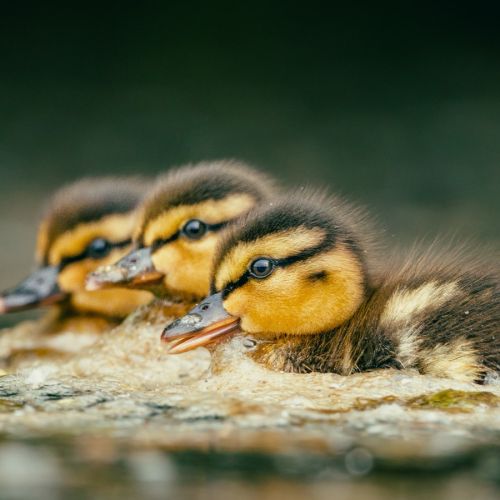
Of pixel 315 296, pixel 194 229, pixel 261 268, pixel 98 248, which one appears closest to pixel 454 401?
pixel 315 296

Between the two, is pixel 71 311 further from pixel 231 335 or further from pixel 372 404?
pixel 372 404

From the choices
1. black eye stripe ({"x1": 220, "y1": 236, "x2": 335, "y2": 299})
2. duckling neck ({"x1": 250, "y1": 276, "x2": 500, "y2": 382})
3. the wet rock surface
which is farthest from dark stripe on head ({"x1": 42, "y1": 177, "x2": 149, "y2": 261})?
duckling neck ({"x1": 250, "y1": 276, "x2": 500, "y2": 382})

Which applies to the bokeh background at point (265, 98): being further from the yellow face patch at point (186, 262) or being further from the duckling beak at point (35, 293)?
the yellow face patch at point (186, 262)

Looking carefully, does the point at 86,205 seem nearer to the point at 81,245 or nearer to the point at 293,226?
the point at 81,245

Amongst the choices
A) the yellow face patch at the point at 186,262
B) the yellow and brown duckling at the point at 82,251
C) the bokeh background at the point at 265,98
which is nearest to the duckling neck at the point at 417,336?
the yellow face patch at the point at 186,262

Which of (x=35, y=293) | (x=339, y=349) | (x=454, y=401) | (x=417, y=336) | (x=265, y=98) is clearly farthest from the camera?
(x=265, y=98)

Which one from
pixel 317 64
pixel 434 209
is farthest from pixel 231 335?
pixel 317 64

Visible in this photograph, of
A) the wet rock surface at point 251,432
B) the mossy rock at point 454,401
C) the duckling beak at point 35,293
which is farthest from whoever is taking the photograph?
the duckling beak at point 35,293

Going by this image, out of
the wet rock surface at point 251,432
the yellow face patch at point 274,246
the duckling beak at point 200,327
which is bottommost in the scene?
the wet rock surface at point 251,432
